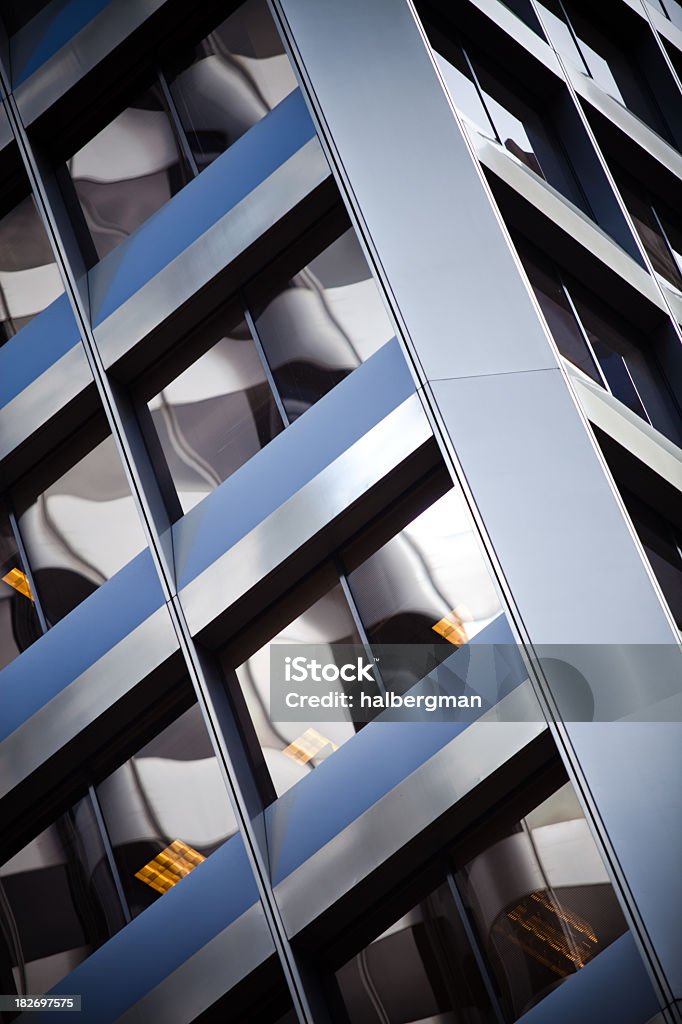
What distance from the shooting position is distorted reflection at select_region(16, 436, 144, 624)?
14.0 m

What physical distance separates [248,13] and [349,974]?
463 inches

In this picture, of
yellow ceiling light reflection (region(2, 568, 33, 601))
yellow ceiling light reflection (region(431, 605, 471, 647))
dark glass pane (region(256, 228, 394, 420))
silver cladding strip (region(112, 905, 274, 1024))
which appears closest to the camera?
silver cladding strip (region(112, 905, 274, 1024))

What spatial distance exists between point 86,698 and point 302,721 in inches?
103

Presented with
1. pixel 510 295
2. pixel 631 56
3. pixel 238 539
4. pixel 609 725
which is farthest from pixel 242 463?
pixel 631 56

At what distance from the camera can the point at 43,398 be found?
14.7 metres

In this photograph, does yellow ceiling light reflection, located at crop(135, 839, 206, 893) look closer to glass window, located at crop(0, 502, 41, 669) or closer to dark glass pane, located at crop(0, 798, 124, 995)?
dark glass pane, located at crop(0, 798, 124, 995)

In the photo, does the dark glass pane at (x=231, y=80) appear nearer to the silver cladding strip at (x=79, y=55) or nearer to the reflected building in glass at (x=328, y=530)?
the reflected building in glass at (x=328, y=530)

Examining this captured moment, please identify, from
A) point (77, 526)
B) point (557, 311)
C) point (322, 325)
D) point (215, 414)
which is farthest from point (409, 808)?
point (557, 311)

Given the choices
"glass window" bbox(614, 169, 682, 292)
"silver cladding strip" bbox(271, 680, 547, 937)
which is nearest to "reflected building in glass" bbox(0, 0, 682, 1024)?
"silver cladding strip" bbox(271, 680, 547, 937)

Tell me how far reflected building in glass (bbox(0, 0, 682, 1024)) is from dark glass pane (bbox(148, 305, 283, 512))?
0.16ft

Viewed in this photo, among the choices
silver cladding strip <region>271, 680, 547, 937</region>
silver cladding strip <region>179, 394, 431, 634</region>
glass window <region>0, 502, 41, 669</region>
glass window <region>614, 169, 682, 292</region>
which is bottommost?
silver cladding strip <region>271, 680, 547, 937</region>

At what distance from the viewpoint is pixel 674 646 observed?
1016 centimetres

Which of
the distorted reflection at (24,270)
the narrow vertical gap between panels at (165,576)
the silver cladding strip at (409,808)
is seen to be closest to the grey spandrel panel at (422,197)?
the silver cladding strip at (409,808)

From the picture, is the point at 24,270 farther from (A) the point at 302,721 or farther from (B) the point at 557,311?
(A) the point at 302,721
